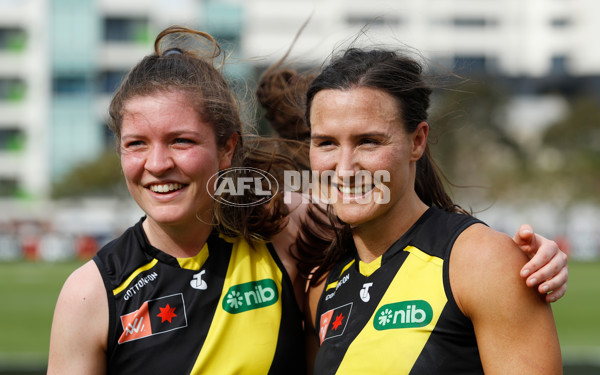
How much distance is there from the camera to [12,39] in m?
53.6

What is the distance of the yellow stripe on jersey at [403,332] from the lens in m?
2.51

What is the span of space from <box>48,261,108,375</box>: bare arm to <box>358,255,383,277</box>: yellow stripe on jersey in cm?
94

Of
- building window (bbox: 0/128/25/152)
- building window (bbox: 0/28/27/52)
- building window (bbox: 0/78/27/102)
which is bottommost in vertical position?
building window (bbox: 0/128/25/152)

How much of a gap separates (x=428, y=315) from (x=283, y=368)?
0.80 m

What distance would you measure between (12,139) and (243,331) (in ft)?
176

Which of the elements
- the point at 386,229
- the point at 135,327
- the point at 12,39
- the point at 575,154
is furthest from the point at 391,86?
the point at 12,39

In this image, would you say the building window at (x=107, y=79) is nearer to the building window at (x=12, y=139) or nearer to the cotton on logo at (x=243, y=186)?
the building window at (x=12, y=139)

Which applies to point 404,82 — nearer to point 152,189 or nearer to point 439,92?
point 439,92

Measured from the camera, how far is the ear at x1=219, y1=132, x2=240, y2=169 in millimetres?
3097

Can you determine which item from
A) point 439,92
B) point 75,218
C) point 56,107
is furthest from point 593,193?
point 439,92

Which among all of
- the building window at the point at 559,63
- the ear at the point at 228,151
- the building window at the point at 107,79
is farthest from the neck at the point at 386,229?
the building window at the point at 559,63

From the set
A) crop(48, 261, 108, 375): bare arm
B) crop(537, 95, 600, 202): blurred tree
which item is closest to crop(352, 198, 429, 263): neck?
crop(48, 261, 108, 375): bare arm

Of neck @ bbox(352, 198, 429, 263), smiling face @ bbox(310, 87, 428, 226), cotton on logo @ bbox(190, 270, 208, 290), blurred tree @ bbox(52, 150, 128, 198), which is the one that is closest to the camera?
smiling face @ bbox(310, 87, 428, 226)

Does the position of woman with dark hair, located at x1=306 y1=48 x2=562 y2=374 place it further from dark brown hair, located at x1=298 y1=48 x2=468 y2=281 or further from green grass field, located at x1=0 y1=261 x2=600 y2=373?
green grass field, located at x1=0 y1=261 x2=600 y2=373
